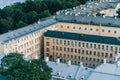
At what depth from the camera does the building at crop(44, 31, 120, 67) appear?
277 feet

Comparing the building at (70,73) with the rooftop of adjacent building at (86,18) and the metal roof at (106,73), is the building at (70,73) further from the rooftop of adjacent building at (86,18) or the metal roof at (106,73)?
the rooftop of adjacent building at (86,18)

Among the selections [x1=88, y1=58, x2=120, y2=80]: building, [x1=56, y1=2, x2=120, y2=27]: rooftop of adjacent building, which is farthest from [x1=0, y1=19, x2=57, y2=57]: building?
[x1=88, y1=58, x2=120, y2=80]: building

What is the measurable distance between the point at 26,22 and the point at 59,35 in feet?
85.9

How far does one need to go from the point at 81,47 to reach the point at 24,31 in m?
12.7

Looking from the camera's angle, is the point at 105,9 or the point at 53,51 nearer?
the point at 53,51

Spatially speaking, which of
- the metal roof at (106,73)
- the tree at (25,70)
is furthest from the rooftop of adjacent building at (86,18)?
the tree at (25,70)

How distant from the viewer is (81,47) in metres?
87.1

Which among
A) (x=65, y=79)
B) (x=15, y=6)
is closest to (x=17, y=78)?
(x=65, y=79)

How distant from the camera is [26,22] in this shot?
113m

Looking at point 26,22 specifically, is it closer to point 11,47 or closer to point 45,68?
point 11,47

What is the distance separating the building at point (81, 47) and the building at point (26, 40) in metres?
1.84

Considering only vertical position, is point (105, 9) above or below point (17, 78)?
above

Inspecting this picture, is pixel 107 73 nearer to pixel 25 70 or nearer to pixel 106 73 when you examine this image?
pixel 106 73

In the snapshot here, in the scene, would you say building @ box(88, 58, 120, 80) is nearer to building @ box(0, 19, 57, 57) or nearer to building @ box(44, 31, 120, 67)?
building @ box(44, 31, 120, 67)
